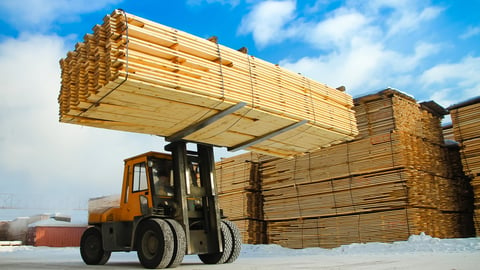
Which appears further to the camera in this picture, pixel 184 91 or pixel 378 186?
pixel 378 186

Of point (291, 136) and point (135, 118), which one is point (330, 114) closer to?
point (291, 136)

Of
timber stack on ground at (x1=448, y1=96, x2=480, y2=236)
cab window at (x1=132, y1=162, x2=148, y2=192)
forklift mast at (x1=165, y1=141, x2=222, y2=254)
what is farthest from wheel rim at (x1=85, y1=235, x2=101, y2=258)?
timber stack on ground at (x1=448, y1=96, x2=480, y2=236)

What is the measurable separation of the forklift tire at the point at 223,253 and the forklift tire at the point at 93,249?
5.84ft

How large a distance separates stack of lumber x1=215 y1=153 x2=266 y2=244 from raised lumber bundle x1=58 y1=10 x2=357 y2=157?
5047 millimetres

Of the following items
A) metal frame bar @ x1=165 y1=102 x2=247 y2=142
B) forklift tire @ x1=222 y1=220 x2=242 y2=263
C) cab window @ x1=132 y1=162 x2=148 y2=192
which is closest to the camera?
metal frame bar @ x1=165 y1=102 x2=247 y2=142

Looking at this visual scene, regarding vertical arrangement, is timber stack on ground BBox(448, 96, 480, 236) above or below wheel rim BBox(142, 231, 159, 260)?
above

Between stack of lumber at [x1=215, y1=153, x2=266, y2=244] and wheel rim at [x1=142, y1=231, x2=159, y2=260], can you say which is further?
stack of lumber at [x1=215, y1=153, x2=266, y2=244]

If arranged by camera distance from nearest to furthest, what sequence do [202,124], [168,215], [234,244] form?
[202,124], [168,215], [234,244]

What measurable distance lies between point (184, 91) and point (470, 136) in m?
7.81

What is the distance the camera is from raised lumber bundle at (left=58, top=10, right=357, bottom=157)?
4801 mm

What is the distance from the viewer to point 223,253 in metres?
6.91

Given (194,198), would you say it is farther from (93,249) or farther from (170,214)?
(93,249)

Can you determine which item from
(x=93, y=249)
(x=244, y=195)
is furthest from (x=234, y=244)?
(x=244, y=195)

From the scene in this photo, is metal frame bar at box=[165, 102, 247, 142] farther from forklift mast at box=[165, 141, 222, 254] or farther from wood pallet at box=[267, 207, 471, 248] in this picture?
wood pallet at box=[267, 207, 471, 248]
